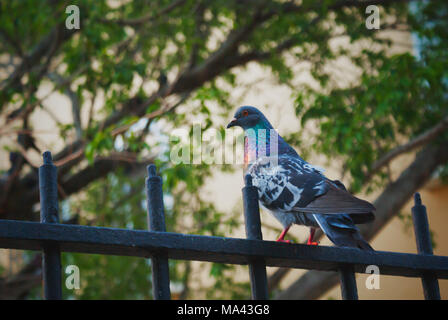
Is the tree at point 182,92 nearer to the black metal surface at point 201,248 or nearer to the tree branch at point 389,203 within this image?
the tree branch at point 389,203

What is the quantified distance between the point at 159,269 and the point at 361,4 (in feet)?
17.8

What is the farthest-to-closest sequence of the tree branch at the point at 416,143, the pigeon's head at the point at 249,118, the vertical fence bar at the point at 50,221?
the tree branch at the point at 416,143 < the pigeon's head at the point at 249,118 < the vertical fence bar at the point at 50,221

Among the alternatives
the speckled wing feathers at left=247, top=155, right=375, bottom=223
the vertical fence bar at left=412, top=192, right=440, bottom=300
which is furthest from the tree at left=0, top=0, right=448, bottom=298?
the vertical fence bar at left=412, top=192, right=440, bottom=300

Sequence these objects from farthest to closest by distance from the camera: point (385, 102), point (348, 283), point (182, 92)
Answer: point (182, 92) < point (385, 102) < point (348, 283)

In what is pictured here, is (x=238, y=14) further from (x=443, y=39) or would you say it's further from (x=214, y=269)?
(x=214, y=269)

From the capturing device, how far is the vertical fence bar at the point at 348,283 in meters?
1.86

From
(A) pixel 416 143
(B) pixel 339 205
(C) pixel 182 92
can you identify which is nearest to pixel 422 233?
(B) pixel 339 205

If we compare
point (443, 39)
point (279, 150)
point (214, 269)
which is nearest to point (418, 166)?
point (443, 39)

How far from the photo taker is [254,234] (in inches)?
72.7

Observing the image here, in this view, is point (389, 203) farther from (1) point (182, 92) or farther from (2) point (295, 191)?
(2) point (295, 191)

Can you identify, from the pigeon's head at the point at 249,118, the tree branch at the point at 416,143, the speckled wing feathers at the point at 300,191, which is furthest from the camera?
the tree branch at the point at 416,143

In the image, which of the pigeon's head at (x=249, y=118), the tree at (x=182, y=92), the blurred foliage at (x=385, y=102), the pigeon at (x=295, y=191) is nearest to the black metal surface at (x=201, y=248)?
the pigeon at (x=295, y=191)

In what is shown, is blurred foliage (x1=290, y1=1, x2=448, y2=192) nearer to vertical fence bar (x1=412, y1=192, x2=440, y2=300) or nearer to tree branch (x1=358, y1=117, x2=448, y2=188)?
tree branch (x1=358, y1=117, x2=448, y2=188)

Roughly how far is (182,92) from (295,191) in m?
4.82
